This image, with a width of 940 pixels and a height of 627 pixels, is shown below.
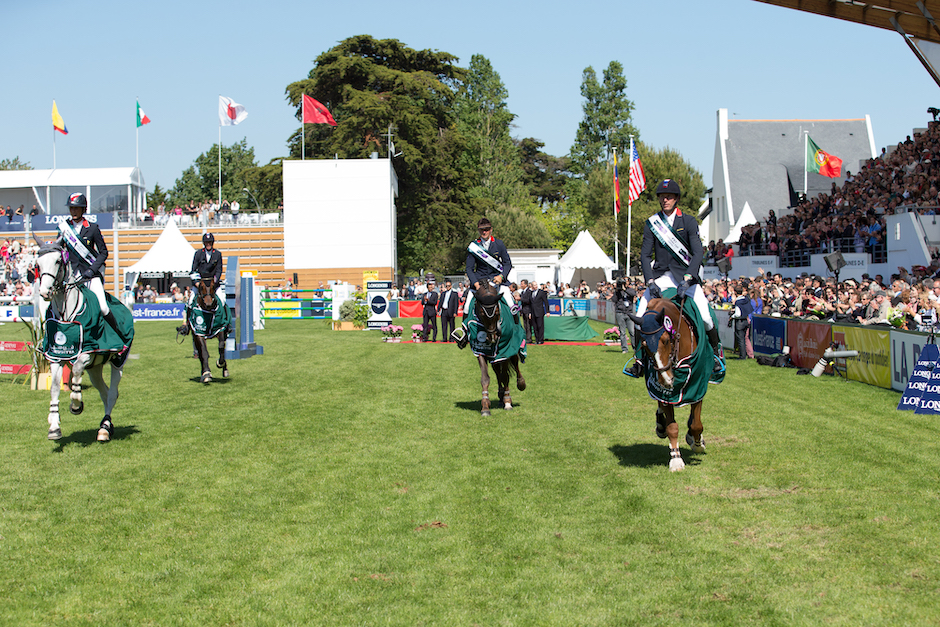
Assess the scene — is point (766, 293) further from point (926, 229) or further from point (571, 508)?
point (571, 508)

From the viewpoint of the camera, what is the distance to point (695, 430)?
8992 millimetres

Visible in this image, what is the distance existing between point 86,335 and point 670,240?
6.86 m

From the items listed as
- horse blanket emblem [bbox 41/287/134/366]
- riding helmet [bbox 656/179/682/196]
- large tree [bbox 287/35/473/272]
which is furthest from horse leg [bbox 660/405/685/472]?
large tree [bbox 287/35/473/272]

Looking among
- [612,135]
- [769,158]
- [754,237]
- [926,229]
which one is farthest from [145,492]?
[612,135]

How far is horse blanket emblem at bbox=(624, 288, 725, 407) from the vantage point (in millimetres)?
8383

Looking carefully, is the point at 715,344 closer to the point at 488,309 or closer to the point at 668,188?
the point at 668,188

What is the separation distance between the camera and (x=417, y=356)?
2344 centimetres

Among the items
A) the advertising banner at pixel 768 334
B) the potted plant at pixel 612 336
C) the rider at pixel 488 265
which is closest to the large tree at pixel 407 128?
the potted plant at pixel 612 336

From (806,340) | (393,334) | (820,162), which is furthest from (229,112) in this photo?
(806,340)

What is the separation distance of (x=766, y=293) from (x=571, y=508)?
2161 centimetres

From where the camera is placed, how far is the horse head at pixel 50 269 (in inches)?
370

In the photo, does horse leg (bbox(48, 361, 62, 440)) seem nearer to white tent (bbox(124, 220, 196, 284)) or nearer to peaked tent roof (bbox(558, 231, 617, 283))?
white tent (bbox(124, 220, 196, 284))

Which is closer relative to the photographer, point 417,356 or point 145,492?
point 145,492

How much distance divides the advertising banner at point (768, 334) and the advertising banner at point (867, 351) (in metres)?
3.21
